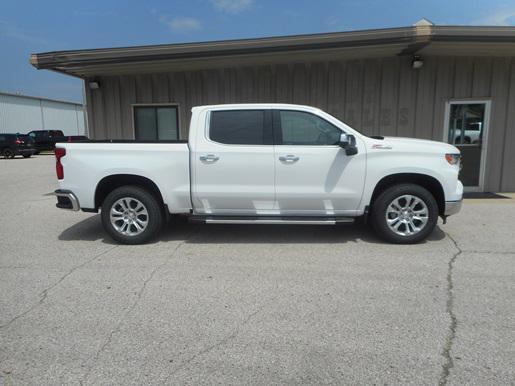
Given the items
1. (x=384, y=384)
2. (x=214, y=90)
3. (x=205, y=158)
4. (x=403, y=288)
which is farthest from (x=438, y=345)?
(x=214, y=90)

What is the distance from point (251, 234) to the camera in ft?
20.7

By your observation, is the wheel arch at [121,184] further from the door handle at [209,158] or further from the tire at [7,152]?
the tire at [7,152]

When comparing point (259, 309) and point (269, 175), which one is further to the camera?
point (269, 175)

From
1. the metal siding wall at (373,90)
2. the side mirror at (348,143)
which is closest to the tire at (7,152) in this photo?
the metal siding wall at (373,90)

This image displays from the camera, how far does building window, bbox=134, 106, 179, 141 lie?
10703mm

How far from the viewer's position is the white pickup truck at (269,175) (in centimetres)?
549

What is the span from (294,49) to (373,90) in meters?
2.56

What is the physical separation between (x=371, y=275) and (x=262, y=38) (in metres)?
5.57

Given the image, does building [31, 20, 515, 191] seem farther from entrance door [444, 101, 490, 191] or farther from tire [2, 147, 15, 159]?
tire [2, 147, 15, 159]

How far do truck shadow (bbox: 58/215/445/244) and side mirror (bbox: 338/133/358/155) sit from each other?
1335 millimetres

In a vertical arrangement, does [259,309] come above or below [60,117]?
below

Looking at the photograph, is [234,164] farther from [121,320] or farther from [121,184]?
[121,320]

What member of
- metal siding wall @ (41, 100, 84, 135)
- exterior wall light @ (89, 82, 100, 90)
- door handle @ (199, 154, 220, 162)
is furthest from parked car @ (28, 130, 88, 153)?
door handle @ (199, 154, 220, 162)

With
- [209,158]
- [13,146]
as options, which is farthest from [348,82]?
[13,146]
